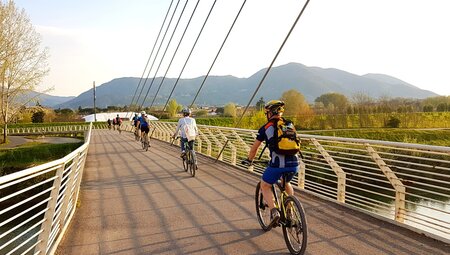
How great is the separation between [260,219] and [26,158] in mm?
28831

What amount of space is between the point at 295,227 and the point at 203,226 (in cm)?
182

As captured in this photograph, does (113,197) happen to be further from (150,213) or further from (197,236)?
(197,236)

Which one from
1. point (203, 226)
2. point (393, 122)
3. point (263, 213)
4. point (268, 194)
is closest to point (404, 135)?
point (393, 122)

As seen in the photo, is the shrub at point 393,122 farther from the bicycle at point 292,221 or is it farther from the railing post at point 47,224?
the railing post at point 47,224

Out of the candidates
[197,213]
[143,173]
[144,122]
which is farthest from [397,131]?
[197,213]

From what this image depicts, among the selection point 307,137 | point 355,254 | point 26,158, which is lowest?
point 26,158

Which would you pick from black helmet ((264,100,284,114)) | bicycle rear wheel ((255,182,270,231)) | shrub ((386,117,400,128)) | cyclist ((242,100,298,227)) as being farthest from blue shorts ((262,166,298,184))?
shrub ((386,117,400,128))

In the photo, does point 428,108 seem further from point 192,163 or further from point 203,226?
point 203,226

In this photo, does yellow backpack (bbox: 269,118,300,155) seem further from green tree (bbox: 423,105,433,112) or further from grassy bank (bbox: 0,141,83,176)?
green tree (bbox: 423,105,433,112)

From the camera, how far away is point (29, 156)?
30.4m

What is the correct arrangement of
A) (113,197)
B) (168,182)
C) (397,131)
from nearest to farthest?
(113,197), (168,182), (397,131)

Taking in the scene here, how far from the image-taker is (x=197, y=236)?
219 inches

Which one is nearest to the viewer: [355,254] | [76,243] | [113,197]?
[355,254]

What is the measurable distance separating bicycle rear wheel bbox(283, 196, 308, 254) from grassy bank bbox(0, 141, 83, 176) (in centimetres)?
2687
